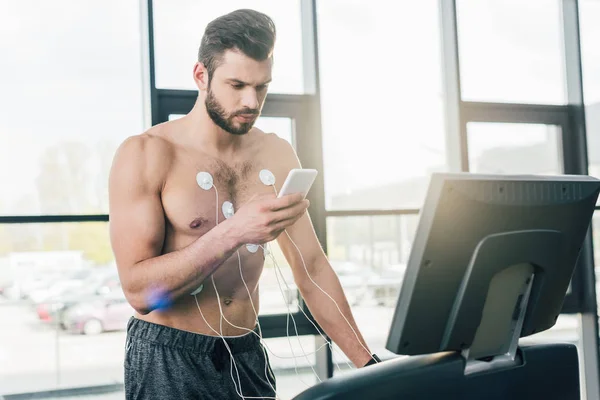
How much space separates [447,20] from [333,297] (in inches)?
71.4

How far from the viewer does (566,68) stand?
3.18 metres

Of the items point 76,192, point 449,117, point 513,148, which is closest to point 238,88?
point 76,192

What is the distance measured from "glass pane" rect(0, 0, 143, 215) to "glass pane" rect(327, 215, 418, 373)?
1004mm

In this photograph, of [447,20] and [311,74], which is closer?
[311,74]

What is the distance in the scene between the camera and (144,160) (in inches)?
59.4

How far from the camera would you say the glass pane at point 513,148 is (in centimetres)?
297

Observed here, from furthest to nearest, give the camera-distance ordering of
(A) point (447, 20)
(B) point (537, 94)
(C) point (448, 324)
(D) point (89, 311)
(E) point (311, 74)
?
A: (B) point (537, 94) → (A) point (447, 20) → (E) point (311, 74) → (D) point (89, 311) → (C) point (448, 324)

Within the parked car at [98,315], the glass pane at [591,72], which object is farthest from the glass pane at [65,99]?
the glass pane at [591,72]

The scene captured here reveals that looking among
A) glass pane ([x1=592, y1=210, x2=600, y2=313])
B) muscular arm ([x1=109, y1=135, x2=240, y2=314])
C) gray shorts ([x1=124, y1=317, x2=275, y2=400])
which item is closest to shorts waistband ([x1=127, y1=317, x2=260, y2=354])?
gray shorts ([x1=124, y1=317, x2=275, y2=400])

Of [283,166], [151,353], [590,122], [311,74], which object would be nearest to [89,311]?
[151,353]

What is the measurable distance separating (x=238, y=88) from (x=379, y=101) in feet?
4.48

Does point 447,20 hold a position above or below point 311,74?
above

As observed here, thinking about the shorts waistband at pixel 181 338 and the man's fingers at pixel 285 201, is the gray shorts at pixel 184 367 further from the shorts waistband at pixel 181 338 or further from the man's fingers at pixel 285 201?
the man's fingers at pixel 285 201

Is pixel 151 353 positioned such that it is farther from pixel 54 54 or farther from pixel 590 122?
pixel 590 122
